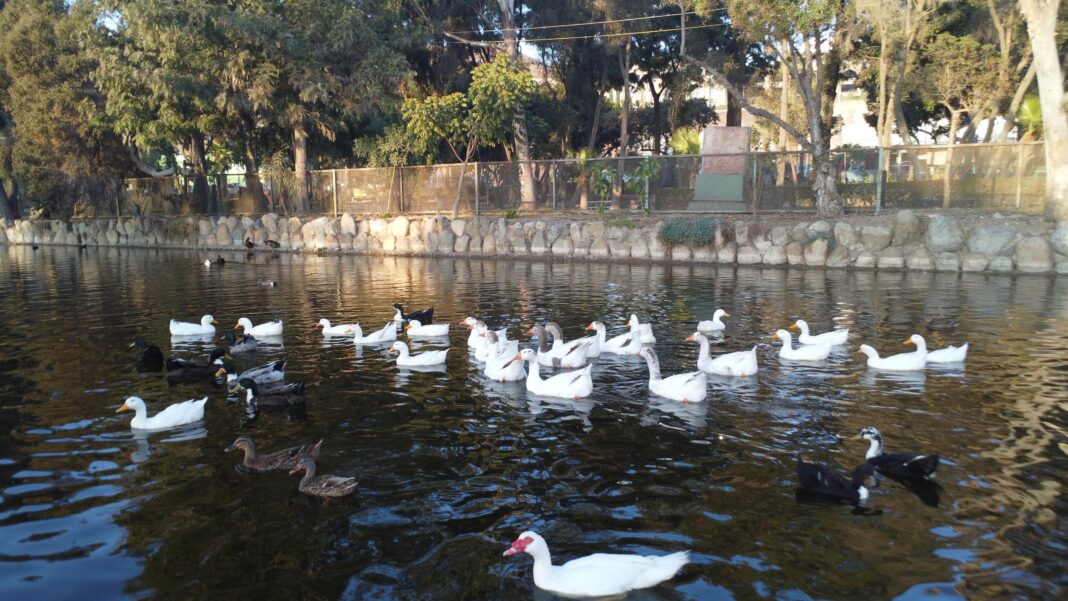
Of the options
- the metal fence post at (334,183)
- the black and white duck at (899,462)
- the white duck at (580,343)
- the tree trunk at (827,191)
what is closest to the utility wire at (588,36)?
the metal fence post at (334,183)

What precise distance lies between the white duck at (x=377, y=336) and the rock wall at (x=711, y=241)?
13150 millimetres

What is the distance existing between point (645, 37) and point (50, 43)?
2704 centimetres

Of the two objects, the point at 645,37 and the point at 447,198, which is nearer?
the point at 447,198

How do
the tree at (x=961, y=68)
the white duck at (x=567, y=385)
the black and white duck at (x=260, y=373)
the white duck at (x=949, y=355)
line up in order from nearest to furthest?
the white duck at (x=567, y=385)
the black and white duck at (x=260, y=373)
the white duck at (x=949, y=355)
the tree at (x=961, y=68)

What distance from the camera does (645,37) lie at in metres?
36.2

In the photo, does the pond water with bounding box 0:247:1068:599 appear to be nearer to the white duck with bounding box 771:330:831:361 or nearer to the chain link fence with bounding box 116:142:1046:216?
the white duck with bounding box 771:330:831:361

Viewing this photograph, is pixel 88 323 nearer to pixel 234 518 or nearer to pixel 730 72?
pixel 234 518

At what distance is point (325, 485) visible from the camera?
6.67 metres

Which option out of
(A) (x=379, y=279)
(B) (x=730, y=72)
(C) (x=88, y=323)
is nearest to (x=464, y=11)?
(B) (x=730, y=72)

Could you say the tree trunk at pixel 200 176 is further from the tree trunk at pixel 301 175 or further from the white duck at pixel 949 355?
the white duck at pixel 949 355

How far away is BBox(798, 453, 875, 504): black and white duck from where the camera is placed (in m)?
6.42

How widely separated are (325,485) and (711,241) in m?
19.0

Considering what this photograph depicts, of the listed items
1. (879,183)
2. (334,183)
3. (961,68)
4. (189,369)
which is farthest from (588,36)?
(189,369)

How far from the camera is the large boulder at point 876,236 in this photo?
21641 mm
